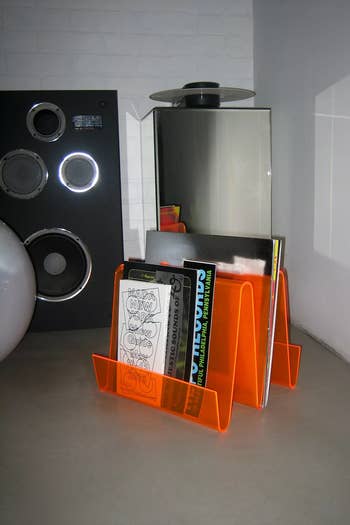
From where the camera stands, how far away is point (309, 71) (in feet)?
5.90

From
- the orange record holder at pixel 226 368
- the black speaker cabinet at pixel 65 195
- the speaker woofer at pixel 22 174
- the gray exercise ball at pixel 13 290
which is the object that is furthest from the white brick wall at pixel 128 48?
the orange record holder at pixel 226 368

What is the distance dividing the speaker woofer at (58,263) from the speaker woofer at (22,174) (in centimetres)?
17

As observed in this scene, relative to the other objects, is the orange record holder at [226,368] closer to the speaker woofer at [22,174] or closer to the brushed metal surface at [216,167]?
the brushed metal surface at [216,167]

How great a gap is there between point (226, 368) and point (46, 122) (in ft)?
4.03

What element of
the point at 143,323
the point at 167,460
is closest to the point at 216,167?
the point at 143,323

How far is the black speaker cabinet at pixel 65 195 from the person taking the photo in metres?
1.93

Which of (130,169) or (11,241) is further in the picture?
(130,169)

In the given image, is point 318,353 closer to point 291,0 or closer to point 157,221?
point 157,221

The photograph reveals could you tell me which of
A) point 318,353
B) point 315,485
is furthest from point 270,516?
point 318,353

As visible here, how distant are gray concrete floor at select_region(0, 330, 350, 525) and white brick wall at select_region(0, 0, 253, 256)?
120 cm

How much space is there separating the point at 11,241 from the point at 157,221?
0.73 m

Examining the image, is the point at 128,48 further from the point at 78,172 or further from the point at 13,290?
the point at 13,290

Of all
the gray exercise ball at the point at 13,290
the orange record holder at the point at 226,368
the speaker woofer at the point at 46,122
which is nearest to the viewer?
the orange record holder at the point at 226,368

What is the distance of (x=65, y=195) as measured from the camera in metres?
1.99
